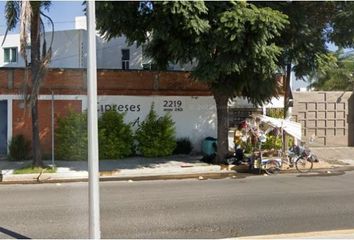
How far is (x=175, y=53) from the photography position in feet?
53.5

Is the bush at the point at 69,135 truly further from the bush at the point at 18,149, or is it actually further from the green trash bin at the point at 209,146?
the green trash bin at the point at 209,146

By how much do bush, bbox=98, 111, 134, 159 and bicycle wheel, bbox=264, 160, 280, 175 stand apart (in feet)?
20.0

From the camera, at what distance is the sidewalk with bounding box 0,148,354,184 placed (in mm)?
16047

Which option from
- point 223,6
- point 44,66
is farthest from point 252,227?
point 44,66

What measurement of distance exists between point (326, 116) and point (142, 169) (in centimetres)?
1078

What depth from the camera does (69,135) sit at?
19828 millimetres

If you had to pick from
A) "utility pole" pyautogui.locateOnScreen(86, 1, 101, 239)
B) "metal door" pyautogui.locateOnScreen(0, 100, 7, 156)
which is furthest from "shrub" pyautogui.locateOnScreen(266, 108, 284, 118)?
"utility pole" pyautogui.locateOnScreen(86, 1, 101, 239)

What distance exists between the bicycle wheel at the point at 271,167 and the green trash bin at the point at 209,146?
13.3 feet

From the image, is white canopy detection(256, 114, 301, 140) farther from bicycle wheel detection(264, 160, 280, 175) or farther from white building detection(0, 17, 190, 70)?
white building detection(0, 17, 190, 70)

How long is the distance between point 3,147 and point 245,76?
10.2 meters

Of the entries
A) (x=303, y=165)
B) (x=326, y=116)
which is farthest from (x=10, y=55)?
(x=303, y=165)

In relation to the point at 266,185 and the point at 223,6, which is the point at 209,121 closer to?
the point at 223,6

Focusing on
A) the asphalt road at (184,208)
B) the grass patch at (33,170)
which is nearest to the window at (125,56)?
the grass patch at (33,170)

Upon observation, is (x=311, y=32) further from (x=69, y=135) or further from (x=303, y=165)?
(x=69, y=135)
